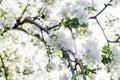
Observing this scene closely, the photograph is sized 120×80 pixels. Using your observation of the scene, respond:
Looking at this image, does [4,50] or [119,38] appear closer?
[119,38]

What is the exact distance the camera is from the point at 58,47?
9.38ft

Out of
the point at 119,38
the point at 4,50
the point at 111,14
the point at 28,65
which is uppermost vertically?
the point at 119,38

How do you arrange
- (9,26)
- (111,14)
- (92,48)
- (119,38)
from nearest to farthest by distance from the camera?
(92,48) → (119,38) → (9,26) → (111,14)

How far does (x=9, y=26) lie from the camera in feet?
14.5

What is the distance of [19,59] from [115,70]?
3.53 metres

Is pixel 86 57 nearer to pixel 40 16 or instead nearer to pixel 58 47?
pixel 58 47

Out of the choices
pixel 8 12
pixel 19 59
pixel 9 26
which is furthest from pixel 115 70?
pixel 19 59

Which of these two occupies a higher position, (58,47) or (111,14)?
(58,47)

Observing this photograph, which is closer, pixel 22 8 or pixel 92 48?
pixel 92 48

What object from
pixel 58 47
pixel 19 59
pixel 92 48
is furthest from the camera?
pixel 19 59

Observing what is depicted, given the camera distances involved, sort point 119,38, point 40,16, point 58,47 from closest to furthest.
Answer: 1. point 58,47
2. point 119,38
3. point 40,16

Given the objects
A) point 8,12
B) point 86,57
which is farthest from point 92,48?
point 8,12

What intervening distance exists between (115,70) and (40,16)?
191 centimetres

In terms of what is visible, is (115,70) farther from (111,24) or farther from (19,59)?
(19,59)
